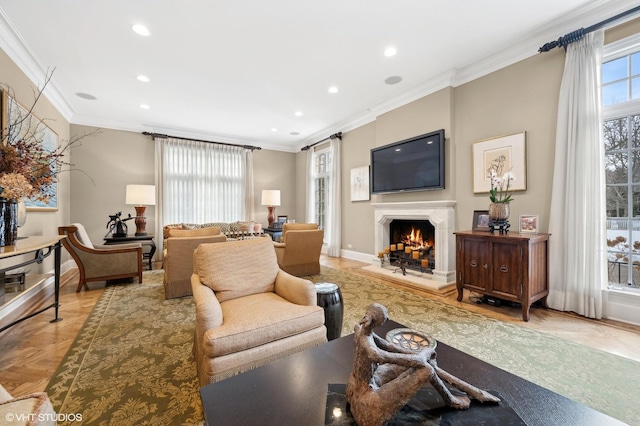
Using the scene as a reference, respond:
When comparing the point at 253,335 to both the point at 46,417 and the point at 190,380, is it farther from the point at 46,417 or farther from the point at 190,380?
the point at 46,417

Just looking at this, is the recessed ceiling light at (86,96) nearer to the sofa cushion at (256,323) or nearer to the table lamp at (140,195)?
the table lamp at (140,195)

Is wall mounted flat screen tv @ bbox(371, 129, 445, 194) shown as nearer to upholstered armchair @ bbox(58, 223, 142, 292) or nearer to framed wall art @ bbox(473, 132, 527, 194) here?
framed wall art @ bbox(473, 132, 527, 194)

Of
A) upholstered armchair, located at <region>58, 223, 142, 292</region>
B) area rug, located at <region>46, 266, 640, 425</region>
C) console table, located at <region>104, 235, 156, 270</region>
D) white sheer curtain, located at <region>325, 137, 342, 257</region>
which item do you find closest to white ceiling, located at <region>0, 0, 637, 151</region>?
white sheer curtain, located at <region>325, 137, 342, 257</region>

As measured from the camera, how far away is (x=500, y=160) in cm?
332

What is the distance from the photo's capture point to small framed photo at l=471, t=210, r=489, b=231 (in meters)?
3.26

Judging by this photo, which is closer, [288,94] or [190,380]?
[190,380]

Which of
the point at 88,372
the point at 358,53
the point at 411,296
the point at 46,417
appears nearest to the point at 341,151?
the point at 358,53

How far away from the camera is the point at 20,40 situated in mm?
2879

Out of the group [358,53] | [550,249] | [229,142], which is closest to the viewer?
[550,249]

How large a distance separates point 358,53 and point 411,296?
10.1 feet

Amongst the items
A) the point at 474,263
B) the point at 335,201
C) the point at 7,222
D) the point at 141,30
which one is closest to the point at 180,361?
the point at 7,222

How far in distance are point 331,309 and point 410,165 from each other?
305 centimetres

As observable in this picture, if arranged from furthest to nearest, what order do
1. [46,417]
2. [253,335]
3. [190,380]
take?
[190,380]
[253,335]
[46,417]

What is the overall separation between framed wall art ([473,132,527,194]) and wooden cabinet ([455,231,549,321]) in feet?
2.67
